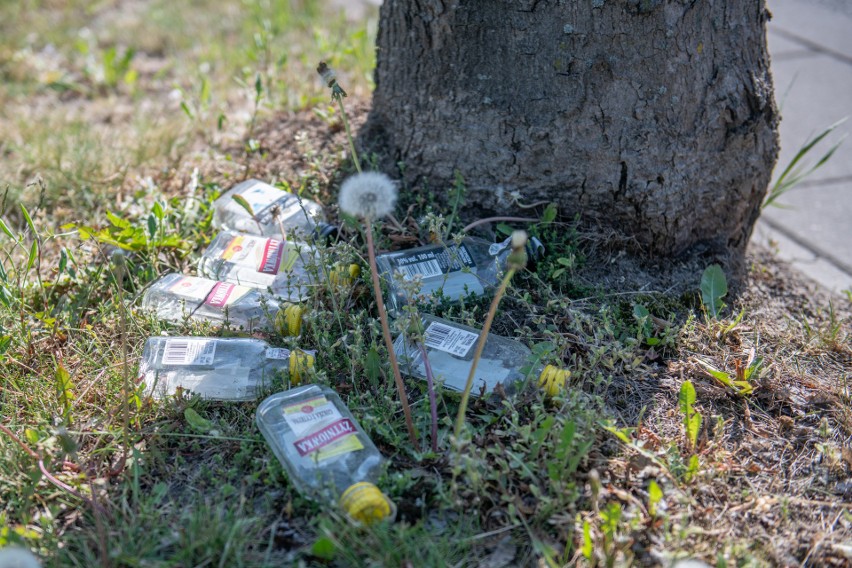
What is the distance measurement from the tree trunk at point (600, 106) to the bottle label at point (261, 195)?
2.07 ft

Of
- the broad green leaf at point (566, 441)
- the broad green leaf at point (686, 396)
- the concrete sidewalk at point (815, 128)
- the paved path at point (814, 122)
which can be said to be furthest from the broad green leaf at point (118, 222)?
the concrete sidewalk at point (815, 128)

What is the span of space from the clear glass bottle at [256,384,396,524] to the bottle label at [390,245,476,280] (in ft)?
2.20

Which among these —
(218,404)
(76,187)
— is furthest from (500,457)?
(76,187)

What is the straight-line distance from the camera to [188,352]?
239 centimetres

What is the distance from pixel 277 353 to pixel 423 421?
546mm

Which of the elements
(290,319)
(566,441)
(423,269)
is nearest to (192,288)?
(290,319)

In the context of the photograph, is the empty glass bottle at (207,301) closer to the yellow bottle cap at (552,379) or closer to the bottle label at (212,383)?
the bottle label at (212,383)

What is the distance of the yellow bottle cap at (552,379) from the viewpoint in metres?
2.18

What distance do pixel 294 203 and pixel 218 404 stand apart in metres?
1.05

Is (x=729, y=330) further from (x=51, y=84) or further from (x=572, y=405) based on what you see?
(x=51, y=84)

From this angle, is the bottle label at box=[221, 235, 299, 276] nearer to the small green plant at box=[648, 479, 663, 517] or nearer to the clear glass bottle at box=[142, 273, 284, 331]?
the clear glass bottle at box=[142, 273, 284, 331]

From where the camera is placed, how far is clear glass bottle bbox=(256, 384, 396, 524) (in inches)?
71.7

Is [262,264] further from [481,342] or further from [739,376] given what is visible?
[739,376]

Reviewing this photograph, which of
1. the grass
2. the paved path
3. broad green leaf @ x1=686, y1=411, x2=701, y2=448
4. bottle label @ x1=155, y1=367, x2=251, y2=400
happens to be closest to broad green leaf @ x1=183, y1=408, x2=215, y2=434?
the grass
